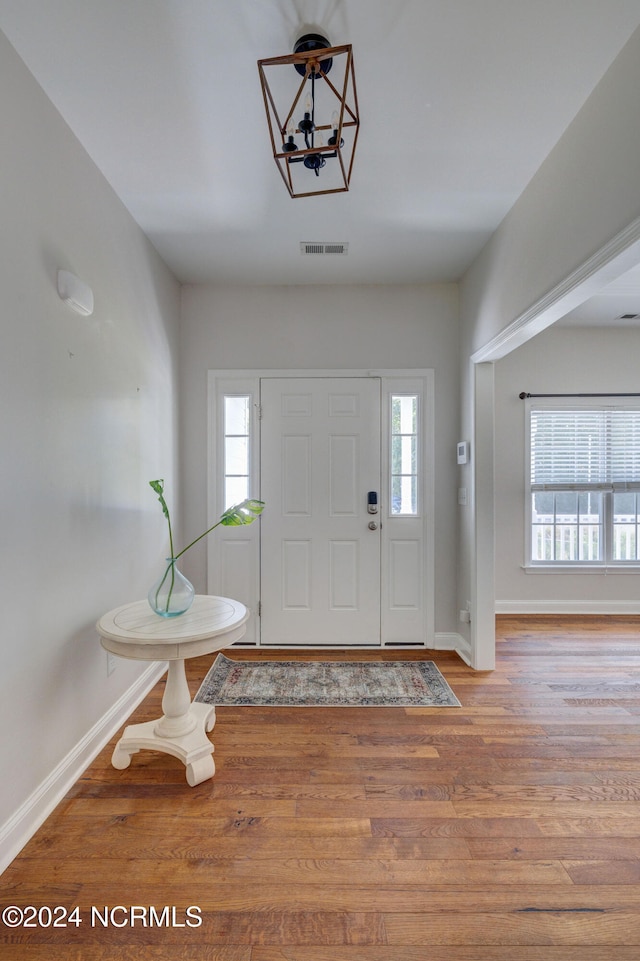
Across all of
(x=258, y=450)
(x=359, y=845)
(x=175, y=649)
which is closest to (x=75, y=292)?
(x=175, y=649)

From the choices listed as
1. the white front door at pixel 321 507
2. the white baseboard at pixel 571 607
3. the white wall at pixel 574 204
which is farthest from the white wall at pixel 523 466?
the white wall at pixel 574 204

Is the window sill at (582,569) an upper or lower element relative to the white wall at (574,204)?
lower

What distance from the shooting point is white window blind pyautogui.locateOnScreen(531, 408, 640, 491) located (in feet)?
14.7

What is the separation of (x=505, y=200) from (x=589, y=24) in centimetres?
99

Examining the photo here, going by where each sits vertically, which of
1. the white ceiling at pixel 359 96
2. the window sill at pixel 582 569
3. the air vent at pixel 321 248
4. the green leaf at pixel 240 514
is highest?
the white ceiling at pixel 359 96

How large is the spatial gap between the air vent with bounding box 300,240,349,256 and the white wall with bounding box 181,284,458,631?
0.50m

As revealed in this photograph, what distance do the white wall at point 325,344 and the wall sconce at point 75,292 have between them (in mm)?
1518

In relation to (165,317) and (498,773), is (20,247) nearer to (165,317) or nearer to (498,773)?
(165,317)

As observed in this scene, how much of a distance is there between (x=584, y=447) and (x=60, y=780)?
15.3ft

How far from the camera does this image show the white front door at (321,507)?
3533 mm

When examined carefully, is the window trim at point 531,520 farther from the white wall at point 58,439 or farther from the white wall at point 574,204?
the white wall at point 58,439

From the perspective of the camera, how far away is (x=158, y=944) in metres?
1.31

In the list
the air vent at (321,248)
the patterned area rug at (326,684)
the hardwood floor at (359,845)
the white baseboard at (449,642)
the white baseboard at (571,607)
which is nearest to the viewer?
the hardwood floor at (359,845)

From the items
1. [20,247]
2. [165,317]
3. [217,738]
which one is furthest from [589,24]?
[217,738]
